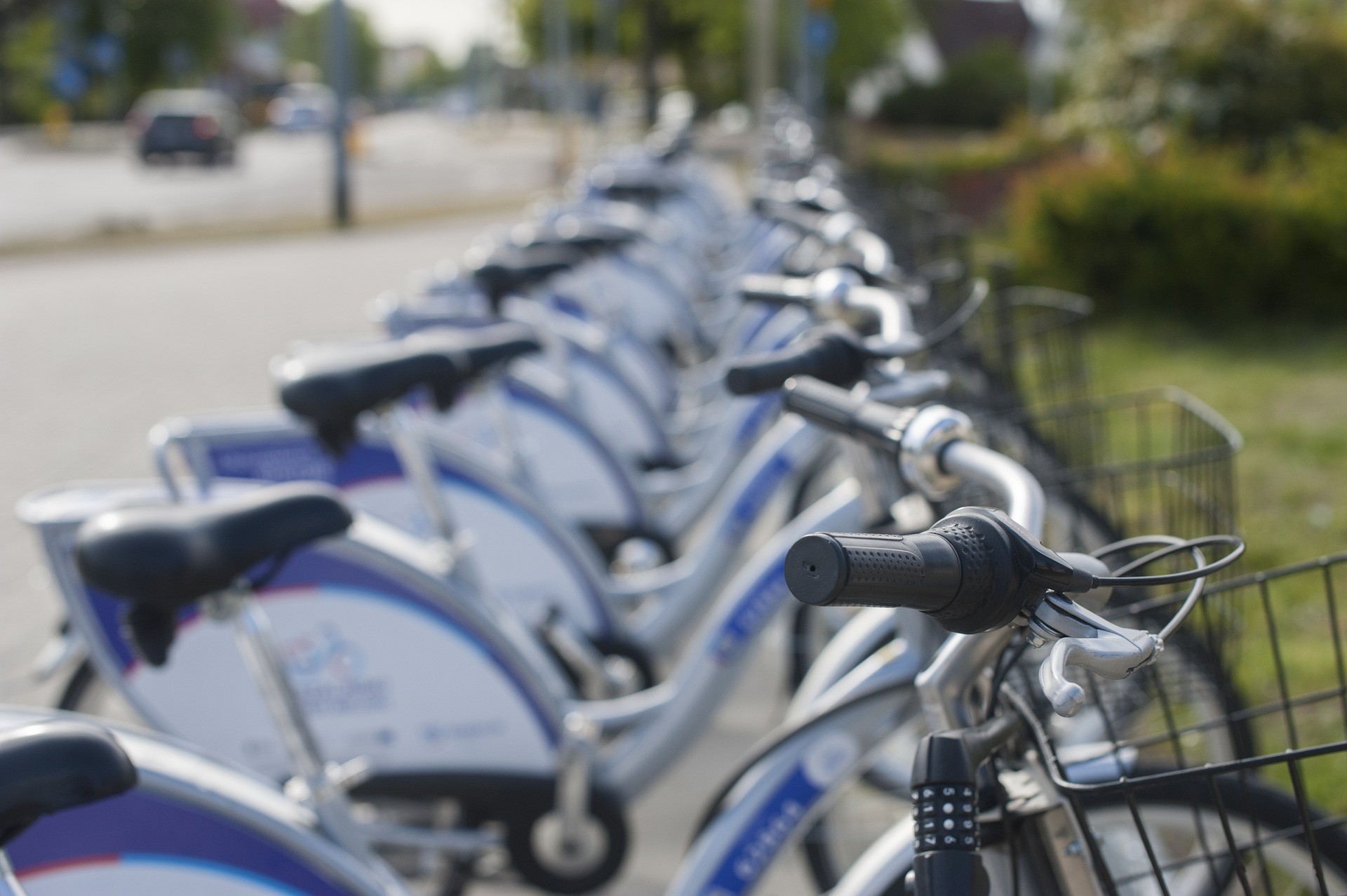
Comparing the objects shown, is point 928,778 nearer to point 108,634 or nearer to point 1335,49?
point 108,634

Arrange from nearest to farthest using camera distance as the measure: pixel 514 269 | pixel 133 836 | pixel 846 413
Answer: pixel 846 413 < pixel 133 836 < pixel 514 269

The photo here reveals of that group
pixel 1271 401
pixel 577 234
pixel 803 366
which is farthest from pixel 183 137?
pixel 803 366

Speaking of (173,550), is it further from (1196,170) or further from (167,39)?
(167,39)

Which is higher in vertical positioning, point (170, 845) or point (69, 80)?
point (170, 845)

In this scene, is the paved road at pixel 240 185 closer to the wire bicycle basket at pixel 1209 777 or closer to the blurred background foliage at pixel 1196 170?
the blurred background foliage at pixel 1196 170

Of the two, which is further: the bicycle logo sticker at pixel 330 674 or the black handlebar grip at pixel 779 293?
the bicycle logo sticker at pixel 330 674

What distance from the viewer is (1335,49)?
9633 millimetres

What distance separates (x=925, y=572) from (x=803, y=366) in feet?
3.02

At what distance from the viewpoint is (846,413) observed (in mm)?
1521

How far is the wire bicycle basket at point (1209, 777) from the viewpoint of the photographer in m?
1.15

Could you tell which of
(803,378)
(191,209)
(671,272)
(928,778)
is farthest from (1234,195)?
(191,209)

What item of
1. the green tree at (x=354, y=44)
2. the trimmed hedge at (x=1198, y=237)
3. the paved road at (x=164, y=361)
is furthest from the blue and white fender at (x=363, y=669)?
the green tree at (x=354, y=44)

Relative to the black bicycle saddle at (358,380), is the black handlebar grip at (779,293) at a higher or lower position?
higher

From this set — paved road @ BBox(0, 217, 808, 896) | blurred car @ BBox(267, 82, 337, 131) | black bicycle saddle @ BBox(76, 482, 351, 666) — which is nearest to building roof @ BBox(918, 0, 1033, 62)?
blurred car @ BBox(267, 82, 337, 131)
